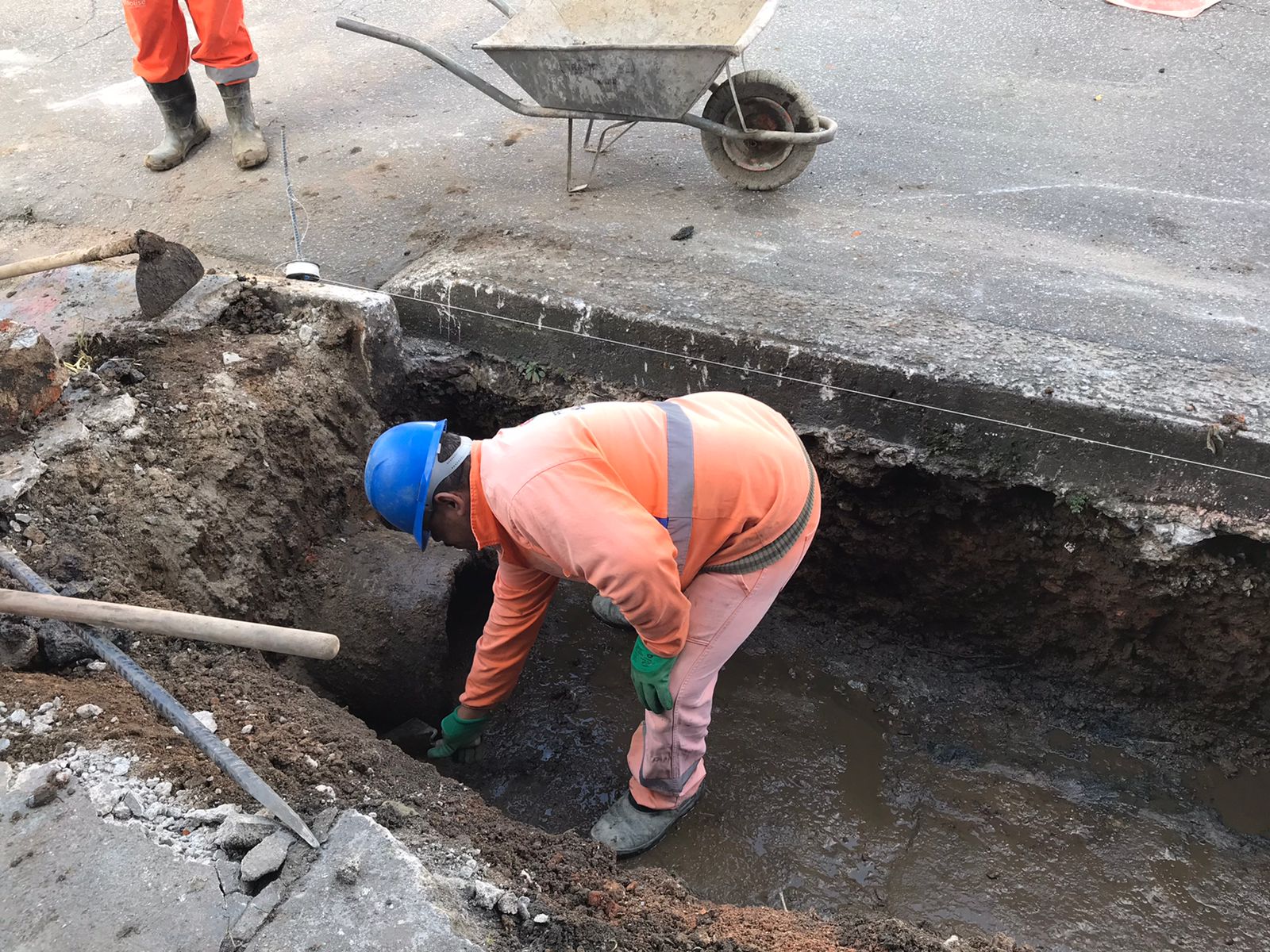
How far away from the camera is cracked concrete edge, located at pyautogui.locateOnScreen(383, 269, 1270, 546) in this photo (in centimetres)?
292

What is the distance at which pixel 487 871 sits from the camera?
2033 mm

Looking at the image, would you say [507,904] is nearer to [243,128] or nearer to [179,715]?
[179,715]

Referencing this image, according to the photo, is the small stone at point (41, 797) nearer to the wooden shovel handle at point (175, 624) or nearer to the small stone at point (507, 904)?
the wooden shovel handle at point (175, 624)

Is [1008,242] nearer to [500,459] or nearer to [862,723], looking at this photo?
[862,723]

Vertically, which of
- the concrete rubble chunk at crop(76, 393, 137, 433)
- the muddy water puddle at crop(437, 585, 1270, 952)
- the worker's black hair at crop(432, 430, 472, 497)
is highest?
the worker's black hair at crop(432, 430, 472, 497)

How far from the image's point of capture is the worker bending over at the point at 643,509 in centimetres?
216

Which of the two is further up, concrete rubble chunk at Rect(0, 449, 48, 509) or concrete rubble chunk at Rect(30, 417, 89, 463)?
concrete rubble chunk at Rect(0, 449, 48, 509)

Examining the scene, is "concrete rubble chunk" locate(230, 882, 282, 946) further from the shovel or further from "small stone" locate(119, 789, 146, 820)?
the shovel

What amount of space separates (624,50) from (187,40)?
102 inches

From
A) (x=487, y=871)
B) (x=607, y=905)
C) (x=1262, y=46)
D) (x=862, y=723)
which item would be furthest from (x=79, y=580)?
(x=1262, y=46)

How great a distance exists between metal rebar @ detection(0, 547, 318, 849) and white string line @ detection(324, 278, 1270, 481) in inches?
66.8

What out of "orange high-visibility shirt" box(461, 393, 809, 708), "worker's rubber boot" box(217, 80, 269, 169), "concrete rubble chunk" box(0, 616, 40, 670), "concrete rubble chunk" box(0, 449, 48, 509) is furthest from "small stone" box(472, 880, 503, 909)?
"worker's rubber boot" box(217, 80, 269, 169)

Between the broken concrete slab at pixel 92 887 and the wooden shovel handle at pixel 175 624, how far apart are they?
403 millimetres

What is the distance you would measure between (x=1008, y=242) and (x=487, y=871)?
3.40 m
